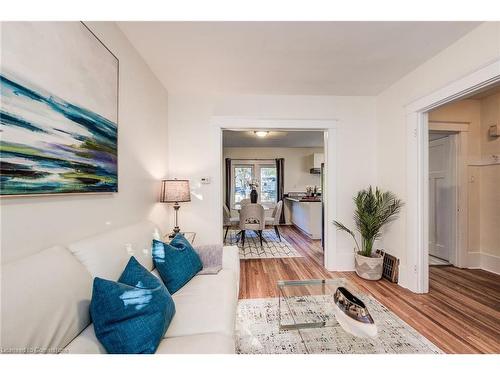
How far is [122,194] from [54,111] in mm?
813

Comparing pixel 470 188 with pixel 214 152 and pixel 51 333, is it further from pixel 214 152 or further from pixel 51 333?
pixel 51 333

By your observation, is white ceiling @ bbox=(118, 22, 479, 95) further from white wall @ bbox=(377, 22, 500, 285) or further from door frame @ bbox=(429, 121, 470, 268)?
door frame @ bbox=(429, 121, 470, 268)

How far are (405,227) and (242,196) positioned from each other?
15.3ft

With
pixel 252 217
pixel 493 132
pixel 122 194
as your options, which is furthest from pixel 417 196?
pixel 122 194

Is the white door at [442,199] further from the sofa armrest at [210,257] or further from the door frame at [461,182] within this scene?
the sofa armrest at [210,257]

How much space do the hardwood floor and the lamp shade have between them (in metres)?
1.29

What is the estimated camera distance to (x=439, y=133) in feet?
10.5

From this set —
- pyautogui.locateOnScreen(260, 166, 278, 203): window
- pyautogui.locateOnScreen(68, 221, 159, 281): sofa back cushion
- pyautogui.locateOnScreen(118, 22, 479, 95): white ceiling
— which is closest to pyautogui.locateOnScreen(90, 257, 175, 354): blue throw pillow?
pyautogui.locateOnScreen(68, 221, 159, 281): sofa back cushion

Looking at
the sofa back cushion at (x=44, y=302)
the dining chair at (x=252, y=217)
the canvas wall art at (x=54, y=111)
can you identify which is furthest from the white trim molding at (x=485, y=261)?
the canvas wall art at (x=54, y=111)

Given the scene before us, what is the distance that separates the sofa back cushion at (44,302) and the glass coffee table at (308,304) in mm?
1224

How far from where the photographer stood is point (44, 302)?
30.9 inches

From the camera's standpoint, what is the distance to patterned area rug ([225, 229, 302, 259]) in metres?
3.69
